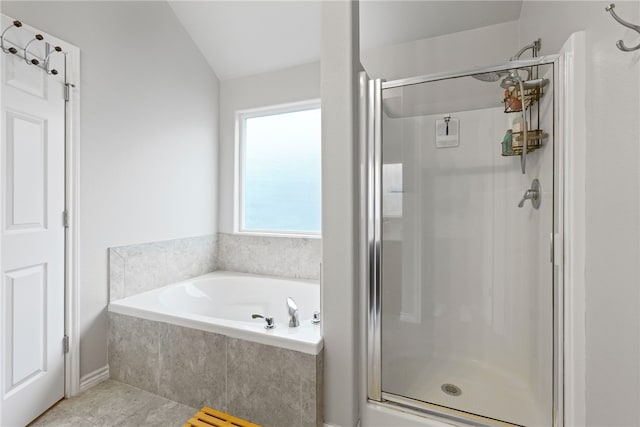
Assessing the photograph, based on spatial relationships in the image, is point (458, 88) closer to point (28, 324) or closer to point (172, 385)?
point (172, 385)

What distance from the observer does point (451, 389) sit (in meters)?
1.75

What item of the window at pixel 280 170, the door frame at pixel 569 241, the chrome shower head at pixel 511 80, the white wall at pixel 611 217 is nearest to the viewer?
the white wall at pixel 611 217

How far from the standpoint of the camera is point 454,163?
6.57ft

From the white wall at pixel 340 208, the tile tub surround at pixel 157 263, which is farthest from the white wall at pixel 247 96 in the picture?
the white wall at pixel 340 208

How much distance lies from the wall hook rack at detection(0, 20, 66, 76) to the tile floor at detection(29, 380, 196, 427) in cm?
192

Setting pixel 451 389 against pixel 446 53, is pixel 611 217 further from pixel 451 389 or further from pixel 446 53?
pixel 446 53

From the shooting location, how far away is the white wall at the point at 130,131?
2.05 m

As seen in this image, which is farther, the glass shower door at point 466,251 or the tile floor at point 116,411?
the tile floor at point 116,411

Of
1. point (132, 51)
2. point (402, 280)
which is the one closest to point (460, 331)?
point (402, 280)

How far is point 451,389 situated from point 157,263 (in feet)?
7.28

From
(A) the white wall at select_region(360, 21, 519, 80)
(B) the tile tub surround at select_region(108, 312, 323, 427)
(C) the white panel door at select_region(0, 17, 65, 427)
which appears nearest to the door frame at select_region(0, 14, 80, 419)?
(C) the white panel door at select_region(0, 17, 65, 427)

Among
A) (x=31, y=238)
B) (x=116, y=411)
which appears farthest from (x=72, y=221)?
(x=116, y=411)

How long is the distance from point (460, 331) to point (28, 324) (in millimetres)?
2468

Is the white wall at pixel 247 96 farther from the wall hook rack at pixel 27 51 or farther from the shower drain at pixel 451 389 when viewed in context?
the shower drain at pixel 451 389
